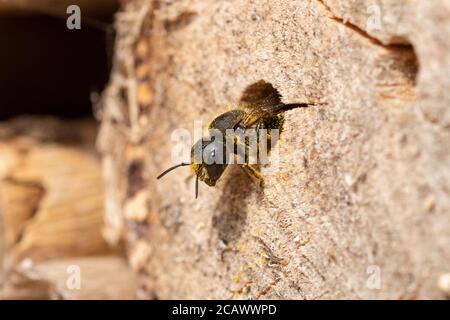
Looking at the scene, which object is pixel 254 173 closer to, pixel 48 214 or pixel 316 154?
pixel 316 154

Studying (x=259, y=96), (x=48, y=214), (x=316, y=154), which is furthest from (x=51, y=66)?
(x=316, y=154)

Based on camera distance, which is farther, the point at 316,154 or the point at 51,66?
the point at 51,66

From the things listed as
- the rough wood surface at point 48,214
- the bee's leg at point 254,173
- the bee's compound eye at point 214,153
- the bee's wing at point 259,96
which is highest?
the bee's wing at point 259,96

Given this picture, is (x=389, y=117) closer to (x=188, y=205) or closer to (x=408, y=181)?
(x=408, y=181)

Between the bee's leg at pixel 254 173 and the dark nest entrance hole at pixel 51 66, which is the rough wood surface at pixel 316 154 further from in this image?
the dark nest entrance hole at pixel 51 66

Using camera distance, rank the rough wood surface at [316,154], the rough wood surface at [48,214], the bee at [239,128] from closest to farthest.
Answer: the rough wood surface at [316,154], the bee at [239,128], the rough wood surface at [48,214]

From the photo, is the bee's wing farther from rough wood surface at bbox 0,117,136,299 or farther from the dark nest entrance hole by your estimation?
the dark nest entrance hole

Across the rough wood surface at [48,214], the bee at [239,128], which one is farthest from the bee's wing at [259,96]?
the rough wood surface at [48,214]
